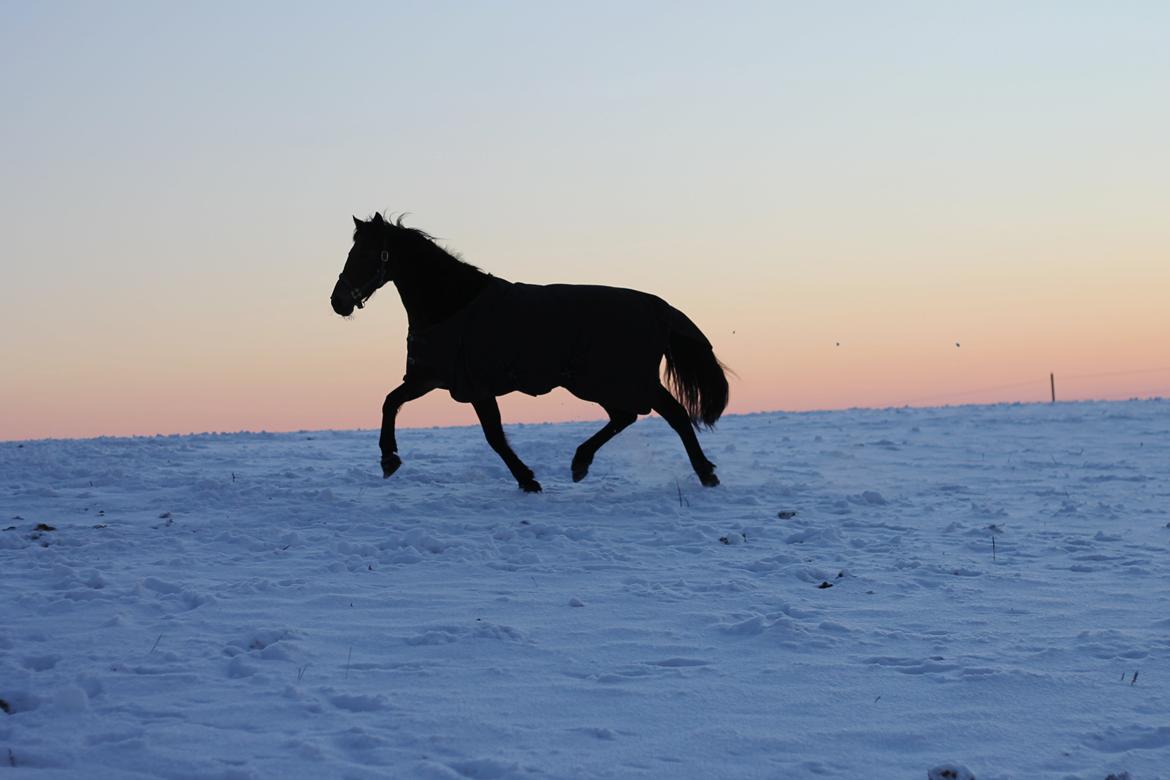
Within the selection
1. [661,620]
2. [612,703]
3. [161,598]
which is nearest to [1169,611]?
[661,620]

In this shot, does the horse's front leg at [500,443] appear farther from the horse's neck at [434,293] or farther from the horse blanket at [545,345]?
the horse's neck at [434,293]

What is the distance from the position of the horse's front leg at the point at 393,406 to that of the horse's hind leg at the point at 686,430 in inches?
80.2

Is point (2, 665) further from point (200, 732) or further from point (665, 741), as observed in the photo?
point (665, 741)

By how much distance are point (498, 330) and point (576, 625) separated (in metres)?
4.07

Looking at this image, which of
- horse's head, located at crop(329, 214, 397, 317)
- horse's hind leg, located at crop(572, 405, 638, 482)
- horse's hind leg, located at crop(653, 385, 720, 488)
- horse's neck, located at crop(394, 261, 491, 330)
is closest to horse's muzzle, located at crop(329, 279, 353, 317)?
horse's head, located at crop(329, 214, 397, 317)

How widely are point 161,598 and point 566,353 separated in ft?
13.9

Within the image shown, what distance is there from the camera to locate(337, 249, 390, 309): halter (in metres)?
9.07

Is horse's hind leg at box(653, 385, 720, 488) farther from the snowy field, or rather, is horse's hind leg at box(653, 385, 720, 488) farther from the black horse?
the snowy field

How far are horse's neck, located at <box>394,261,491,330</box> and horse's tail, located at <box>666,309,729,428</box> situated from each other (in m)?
1.99

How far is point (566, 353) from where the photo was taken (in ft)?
30.1

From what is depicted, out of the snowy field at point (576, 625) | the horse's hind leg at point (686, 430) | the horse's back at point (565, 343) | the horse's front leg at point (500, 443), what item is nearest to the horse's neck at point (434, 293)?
the horse's back at point (565, 343)

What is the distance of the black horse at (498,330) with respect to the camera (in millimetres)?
9062

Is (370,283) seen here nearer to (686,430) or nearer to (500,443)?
(500,443)

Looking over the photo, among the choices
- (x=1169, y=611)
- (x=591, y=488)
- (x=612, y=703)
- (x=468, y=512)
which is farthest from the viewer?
(x=591, y=488)
